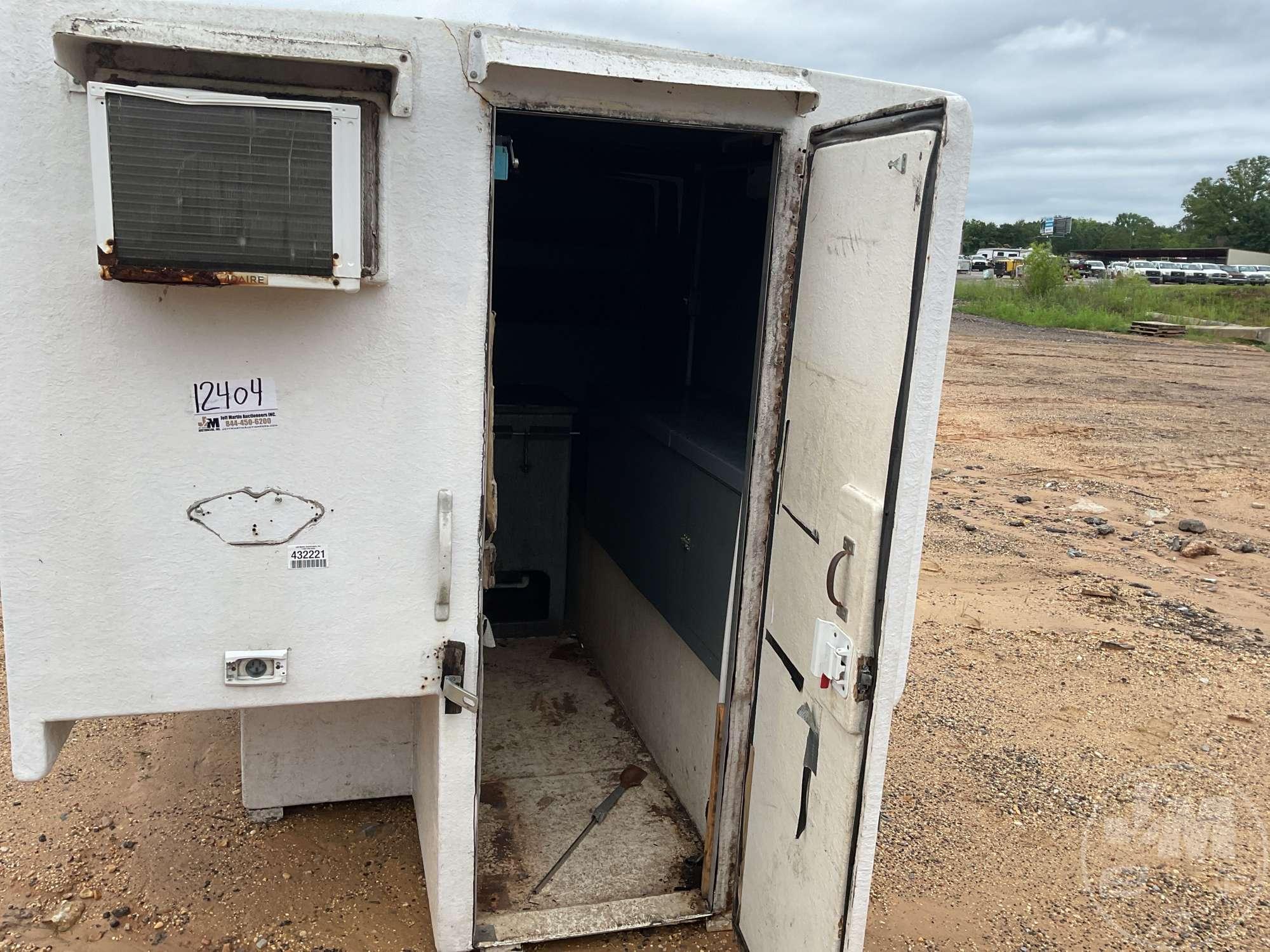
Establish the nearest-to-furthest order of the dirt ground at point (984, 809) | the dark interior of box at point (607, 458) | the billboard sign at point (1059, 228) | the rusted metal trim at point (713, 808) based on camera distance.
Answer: the rusted metal trim at point (713, 808), the dirt ground at point (984, 809), the dark interior of box at point (607, 458), the billboard sign at point (1059, 228)

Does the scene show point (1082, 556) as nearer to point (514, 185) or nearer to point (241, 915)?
point (514, 185)

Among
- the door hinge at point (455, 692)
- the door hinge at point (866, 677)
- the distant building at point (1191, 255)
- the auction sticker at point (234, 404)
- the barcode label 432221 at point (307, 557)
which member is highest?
the distant building at point (1191, 255)

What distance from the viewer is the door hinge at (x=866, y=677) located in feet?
7.40

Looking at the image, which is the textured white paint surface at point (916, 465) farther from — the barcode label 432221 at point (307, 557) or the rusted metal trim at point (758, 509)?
the barcode label 432221 at point (307, 557)

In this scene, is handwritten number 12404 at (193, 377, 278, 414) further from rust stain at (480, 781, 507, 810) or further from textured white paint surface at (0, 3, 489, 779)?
rust stain at (480, 781, 507, 810)

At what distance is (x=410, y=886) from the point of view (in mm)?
3293

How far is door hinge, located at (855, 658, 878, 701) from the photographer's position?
226 centimetres

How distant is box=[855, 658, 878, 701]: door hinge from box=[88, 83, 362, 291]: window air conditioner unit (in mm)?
1398

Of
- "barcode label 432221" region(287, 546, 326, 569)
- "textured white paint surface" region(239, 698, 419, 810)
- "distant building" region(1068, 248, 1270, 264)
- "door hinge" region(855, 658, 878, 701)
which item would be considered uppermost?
"distant building" region(1068, 248, 1270, 264)

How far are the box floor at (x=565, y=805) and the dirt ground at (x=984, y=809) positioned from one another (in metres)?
0.21

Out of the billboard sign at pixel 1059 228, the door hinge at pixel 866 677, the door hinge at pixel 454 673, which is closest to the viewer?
the door hinge at pixel 866 677

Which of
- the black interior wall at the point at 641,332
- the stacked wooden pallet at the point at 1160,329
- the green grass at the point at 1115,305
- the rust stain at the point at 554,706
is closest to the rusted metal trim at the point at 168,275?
the black interior wall at the point at 641,332

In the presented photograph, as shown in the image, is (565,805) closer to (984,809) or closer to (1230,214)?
(984,809)

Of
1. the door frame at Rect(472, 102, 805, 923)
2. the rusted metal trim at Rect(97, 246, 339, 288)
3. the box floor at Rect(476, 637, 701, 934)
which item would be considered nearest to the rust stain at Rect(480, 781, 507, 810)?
the box floor at Rect(476, 637, 701, 934)
